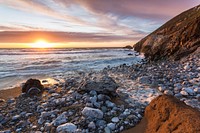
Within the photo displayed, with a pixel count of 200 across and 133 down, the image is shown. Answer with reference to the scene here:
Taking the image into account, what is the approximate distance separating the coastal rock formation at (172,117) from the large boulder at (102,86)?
6.76ft

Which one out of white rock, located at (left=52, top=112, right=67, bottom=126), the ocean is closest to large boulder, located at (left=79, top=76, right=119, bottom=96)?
white rock, located at (left=52, top=112, right=67, bottom=126)

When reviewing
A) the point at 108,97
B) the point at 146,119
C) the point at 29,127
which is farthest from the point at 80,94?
the point at 146,119

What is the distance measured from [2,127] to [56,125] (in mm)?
1494

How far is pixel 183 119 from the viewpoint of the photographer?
9.73 feet

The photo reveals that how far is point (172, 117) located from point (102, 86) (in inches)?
127

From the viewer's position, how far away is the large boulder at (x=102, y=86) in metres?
6.11

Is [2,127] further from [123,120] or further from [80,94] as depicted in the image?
[123,120]

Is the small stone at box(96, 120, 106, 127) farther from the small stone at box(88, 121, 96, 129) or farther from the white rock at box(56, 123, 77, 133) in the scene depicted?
the white rock at box(56, 123, 77, 133)

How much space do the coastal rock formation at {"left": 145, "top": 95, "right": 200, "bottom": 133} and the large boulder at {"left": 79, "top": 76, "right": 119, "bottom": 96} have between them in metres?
2.06

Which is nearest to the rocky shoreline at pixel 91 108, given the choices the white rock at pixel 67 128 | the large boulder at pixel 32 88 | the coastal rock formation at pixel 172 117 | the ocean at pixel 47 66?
the white rock at pixel 67 128

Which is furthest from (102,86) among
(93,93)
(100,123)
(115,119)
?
(100,123)

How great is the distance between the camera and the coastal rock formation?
2.80m

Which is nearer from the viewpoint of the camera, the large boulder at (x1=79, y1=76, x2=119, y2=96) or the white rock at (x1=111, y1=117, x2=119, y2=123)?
the white rock at (x1=111, y1=117, x2=119, y2=123)

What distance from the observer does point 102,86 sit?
20.5ft
